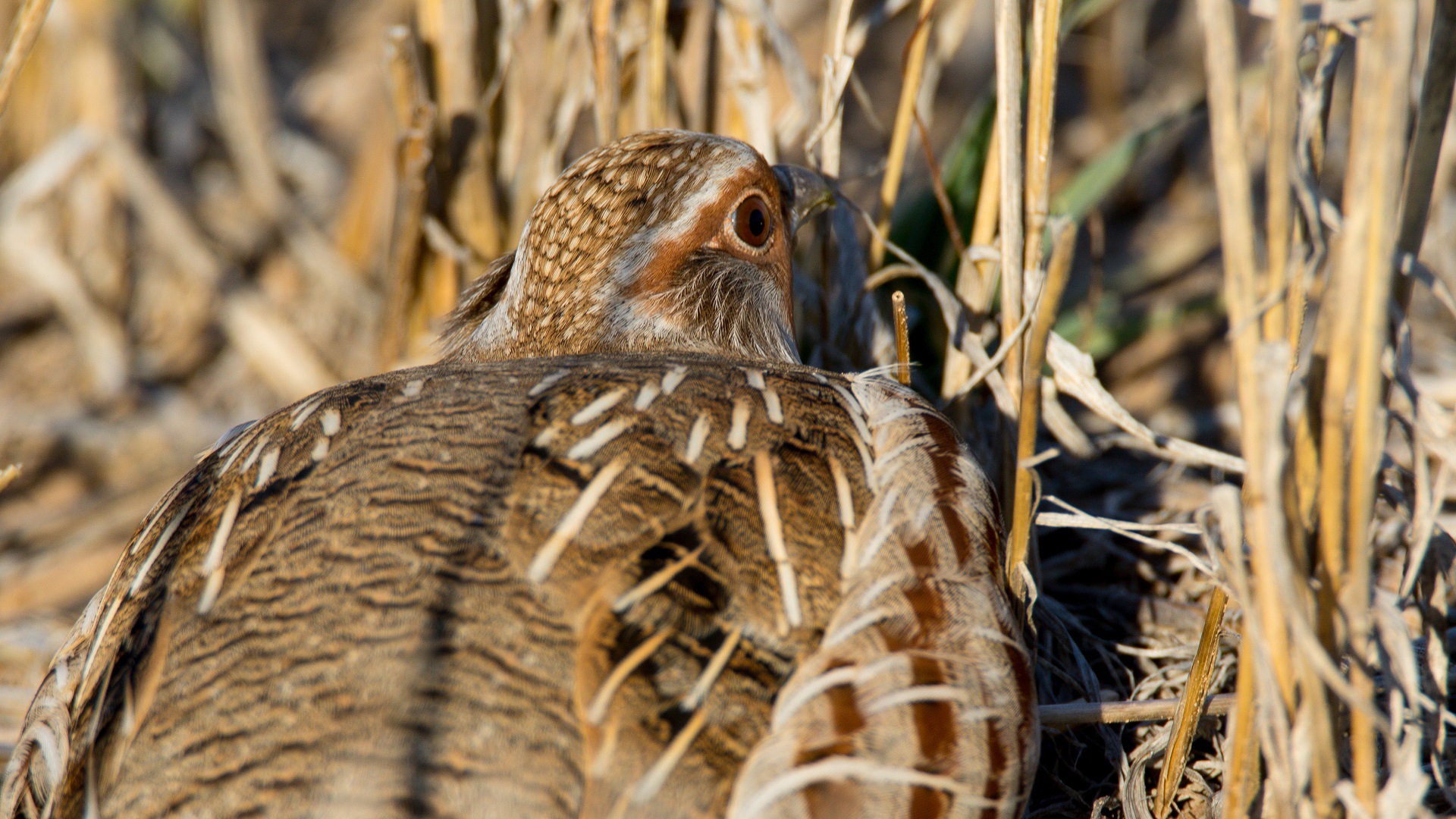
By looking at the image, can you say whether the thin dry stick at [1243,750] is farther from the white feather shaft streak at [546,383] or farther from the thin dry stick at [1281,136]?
the white feather shaft streak at [546,383]

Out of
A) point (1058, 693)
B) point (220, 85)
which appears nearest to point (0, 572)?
point (220, 85)

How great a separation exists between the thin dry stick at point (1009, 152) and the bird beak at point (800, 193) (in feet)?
2.37

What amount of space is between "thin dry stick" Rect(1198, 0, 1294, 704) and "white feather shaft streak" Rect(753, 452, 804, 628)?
2.68ft

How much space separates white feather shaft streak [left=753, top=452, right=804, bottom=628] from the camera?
83.0 inches

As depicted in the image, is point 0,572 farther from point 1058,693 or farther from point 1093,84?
point 1093,84

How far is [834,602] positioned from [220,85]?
18.6 feet

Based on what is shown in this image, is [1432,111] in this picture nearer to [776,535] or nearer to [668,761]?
[776,535]

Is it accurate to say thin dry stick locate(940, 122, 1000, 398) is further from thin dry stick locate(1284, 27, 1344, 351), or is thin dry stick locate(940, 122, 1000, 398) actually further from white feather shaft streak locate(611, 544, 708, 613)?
white feather shaft streak locate(611, 544, 708, 613)

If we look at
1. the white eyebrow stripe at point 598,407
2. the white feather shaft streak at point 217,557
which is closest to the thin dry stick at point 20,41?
the white feather shaft streak at point 217,557

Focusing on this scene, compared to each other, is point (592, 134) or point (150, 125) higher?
point (150, 125)

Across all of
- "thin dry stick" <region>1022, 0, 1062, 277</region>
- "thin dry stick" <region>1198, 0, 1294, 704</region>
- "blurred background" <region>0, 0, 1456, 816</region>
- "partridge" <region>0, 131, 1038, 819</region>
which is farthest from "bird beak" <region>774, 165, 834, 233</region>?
"thin dry stick" <region>1198, 0, 1294, 704</region>

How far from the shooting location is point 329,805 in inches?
71.4

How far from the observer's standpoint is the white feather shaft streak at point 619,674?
191cm

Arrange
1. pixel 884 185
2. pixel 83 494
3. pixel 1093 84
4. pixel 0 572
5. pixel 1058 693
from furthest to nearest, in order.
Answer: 1. pixel 1093 84
2. pixel 83 494
3. pixel 0 572
4. pixel 884 185
5. pixel 1058 693
